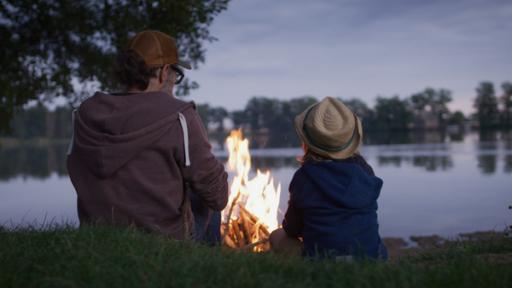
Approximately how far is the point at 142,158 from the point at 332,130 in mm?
1261

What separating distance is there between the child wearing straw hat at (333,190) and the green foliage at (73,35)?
4966 millimetres

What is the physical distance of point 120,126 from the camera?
3457 mm

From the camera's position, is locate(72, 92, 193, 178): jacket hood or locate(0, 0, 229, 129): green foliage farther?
locate(0, 0, 229, 129): green foliage

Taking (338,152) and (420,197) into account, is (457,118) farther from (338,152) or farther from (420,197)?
(338,152)

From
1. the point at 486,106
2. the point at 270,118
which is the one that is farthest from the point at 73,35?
the point at 486,106

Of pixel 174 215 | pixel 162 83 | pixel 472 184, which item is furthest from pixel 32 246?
pixel 472 184

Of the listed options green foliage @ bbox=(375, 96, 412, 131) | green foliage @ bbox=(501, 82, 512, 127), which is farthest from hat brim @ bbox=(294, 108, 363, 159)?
green foliage @ bbox=(501, 82, 512, 127)

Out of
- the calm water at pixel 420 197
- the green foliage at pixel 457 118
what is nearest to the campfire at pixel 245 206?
the calm water at pixel 420 197

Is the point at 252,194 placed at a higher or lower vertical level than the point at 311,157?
lower

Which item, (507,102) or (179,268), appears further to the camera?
(507,102)

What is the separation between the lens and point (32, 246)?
3402 mm

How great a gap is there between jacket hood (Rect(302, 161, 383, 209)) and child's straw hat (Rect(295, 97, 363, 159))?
11 cm

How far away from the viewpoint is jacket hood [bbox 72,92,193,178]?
3.41 m

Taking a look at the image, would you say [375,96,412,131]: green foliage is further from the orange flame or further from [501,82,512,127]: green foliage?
the orange flame
